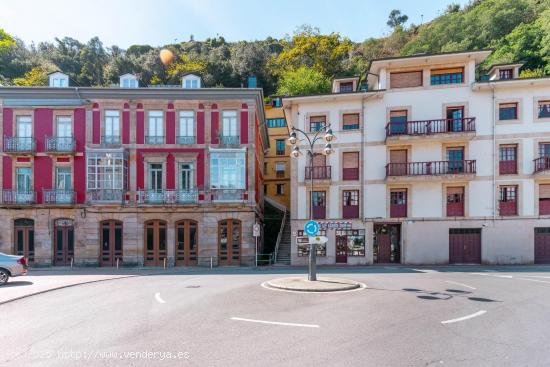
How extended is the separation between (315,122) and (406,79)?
7303 mm

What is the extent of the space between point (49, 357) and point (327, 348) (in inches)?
196

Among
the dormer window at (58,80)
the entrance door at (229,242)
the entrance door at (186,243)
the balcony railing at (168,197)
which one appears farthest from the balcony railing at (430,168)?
the dormer window at (58,80)

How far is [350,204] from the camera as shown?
80.2ft

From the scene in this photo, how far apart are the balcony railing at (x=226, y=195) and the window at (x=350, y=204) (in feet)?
24.5

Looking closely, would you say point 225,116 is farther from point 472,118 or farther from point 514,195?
point 514,195

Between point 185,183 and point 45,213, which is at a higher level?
point 185,183

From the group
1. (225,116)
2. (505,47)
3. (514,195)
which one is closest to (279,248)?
(225,116)

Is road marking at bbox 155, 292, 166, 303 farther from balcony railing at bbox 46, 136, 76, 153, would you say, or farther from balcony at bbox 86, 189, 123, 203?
balcony railing at bbox 46, 136, 76, 153

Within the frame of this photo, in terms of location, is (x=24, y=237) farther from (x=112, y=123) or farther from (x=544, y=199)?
(x=544, y=199)

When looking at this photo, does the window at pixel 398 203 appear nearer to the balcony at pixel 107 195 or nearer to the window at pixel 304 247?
the window at pixel 304 247

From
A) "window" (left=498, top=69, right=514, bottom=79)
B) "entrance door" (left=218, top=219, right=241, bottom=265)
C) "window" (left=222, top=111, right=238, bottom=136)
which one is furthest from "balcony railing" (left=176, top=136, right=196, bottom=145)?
"window" (left=498, top=69, right=514, bottom=79)

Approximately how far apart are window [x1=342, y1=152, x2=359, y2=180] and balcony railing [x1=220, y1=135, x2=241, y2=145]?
783 centimetres

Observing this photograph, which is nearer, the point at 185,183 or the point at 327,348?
the point at 327,348

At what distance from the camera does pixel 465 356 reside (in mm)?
5895
